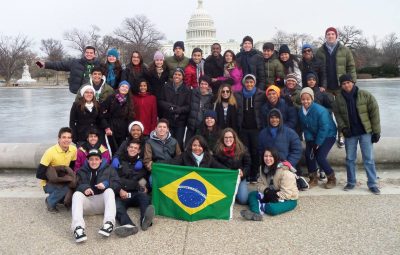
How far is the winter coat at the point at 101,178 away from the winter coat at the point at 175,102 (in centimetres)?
175

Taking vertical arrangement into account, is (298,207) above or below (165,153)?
below

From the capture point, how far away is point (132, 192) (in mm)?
5168

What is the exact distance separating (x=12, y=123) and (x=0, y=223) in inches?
325

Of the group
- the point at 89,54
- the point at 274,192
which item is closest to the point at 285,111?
the point at 274,192

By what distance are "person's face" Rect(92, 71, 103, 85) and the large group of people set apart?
0.11ft

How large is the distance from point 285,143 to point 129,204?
2.37m

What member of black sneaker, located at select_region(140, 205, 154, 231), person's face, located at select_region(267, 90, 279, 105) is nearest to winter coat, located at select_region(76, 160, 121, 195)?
black sneaker, located at select_region(140, 205, 154, 231)

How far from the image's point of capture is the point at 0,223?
4.63 metres

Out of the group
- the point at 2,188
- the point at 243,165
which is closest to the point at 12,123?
the point at 2,188

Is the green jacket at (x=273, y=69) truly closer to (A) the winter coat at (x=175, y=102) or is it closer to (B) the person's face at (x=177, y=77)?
(A) the winter coat at (x=175, y=102)

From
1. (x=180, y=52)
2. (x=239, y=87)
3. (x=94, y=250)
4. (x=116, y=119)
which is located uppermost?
(x=180, y=52)

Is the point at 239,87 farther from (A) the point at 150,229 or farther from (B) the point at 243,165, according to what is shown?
(A) the point at 150,229

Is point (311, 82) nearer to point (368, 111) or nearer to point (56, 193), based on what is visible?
point (368, 111)

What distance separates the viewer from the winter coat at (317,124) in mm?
5723
